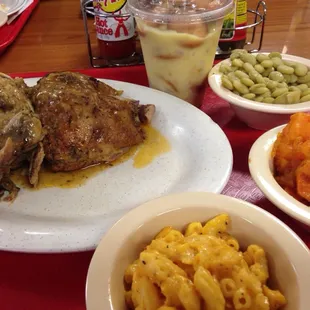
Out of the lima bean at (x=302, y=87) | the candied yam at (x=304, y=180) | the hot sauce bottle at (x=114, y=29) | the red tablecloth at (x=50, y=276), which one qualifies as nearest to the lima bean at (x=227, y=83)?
the lima bean at (x=302, y=87)

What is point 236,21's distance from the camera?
173cm

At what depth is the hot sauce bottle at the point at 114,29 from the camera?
1.58 metres

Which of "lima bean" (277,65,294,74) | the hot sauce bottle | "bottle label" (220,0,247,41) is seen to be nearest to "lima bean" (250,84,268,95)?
"lima bean" (277,65,294,74)

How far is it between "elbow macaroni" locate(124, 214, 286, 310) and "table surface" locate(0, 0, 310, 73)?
1.41 m

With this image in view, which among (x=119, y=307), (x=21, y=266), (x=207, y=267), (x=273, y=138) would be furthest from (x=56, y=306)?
(x=273, y=138)

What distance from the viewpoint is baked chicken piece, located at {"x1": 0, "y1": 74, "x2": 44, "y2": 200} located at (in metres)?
1.00

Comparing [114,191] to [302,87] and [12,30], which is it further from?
[12,30]

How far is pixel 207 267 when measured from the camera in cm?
62

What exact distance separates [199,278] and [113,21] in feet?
4.30

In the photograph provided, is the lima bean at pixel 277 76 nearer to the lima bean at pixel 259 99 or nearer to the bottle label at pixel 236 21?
the lima bean at pixel 259 99

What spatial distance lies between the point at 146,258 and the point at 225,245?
142mm

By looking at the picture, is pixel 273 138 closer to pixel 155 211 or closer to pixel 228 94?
pixel 228 94

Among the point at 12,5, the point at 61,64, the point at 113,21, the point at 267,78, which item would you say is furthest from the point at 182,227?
the point at 12,5

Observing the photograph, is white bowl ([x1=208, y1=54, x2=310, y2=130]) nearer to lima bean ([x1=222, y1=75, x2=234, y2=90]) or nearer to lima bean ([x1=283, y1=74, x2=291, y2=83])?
lima bean ([x1=222, y1=75, x2=234, y2=90])
